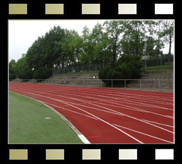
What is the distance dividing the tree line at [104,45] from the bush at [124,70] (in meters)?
1.88

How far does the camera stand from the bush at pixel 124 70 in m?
19.9

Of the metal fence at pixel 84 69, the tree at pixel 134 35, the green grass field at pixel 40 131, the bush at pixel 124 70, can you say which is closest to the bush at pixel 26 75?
the metal fence at pixel 84 69

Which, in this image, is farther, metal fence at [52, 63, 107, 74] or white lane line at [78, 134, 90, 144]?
metal fence at [52, 63, 107, 74]

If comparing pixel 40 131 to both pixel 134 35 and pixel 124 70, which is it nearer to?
pixel 124 70

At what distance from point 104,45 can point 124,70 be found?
24.1ft

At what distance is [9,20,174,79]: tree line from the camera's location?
891 inches

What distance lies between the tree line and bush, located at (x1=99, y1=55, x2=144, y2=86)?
1.88m

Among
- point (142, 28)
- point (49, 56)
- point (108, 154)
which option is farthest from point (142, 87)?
point (49, 56)

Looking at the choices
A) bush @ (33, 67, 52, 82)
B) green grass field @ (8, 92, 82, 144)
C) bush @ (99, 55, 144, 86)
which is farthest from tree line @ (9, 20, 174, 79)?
green grass field @ (8, 92, 82, 144)

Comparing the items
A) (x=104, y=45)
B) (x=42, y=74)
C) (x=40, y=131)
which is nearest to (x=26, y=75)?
(x=42, y=74)

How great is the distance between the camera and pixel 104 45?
84.7ft

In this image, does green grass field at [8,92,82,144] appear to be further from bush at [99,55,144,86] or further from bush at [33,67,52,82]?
bush at [33,67,52,82]
